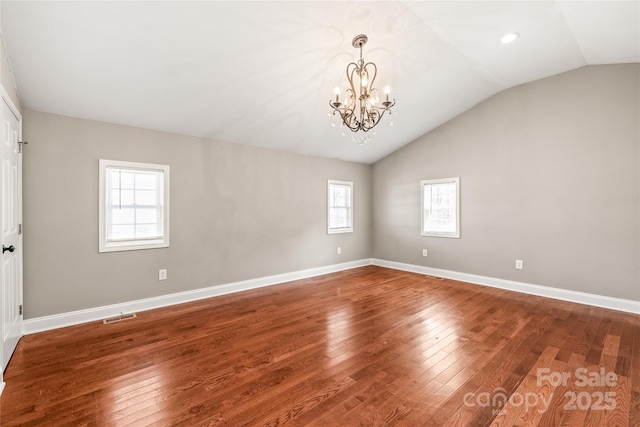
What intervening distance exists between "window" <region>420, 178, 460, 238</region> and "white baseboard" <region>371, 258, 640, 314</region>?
732mm

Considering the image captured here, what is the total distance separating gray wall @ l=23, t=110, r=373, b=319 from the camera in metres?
3.11

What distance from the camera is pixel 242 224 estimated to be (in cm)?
463

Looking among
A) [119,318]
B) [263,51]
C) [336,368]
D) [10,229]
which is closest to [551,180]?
[336,368]

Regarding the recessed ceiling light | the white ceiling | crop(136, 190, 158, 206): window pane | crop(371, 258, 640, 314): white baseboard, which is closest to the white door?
the white ceiling

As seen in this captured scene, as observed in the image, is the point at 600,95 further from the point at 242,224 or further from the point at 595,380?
the point at 242,224

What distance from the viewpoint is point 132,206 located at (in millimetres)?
3674

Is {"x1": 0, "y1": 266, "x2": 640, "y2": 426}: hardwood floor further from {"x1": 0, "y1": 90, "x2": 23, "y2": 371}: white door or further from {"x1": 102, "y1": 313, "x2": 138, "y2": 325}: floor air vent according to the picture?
{"x1": 0, "y1": 90, "x2": 23, "y2": 371}: white door

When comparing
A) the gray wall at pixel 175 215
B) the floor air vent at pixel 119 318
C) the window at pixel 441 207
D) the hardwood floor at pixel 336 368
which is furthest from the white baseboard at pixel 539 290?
the floor air vent at pixel 119 318

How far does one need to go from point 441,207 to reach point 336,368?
13.7ft

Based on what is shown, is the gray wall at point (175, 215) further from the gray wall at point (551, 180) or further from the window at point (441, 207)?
the gray wall at point (551, 180)

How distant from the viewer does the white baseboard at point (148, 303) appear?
309cm

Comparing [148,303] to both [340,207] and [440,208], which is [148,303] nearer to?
[340,207]

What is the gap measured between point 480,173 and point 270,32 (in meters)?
4.13

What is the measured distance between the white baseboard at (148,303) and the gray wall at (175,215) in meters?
0.07
